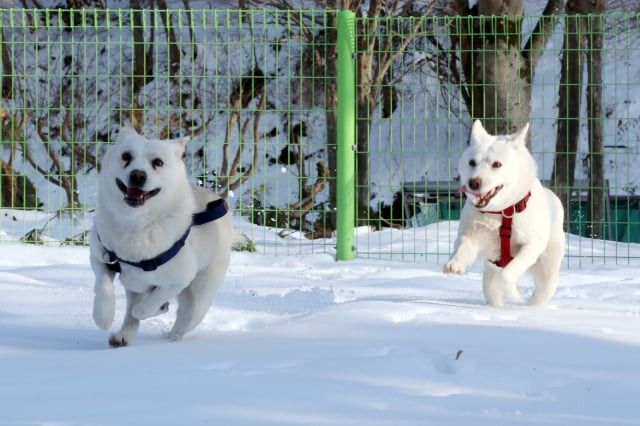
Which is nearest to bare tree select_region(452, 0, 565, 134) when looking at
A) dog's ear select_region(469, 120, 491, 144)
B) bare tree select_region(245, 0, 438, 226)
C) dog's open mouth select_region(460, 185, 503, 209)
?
bare tree select_region(245, 0, 438, 226)

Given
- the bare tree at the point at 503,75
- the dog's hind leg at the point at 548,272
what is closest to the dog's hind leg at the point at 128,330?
the dog's hind leg at the point at 548,272

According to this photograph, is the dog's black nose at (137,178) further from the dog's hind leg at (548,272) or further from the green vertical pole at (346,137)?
the green vertical pole at (346,137)

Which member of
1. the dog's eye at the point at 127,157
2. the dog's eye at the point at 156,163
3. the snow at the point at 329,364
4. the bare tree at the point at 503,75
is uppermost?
the bare tree at the point at 503,75

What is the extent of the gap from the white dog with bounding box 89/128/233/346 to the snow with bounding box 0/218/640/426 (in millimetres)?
208

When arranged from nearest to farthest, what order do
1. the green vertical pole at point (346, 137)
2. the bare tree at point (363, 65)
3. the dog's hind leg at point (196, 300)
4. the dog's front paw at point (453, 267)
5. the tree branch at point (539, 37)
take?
the dog's hind leg at point (196, 300) < the dog's front paw at point (453, 267) < the green vertical pole at point (346, 137) < the tree branch at point (539, 37) < the bare tree at point (363, 65)

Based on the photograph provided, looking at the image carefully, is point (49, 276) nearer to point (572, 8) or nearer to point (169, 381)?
point (169, 381)

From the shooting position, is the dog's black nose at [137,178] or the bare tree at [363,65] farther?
the bare tree at [363,65]

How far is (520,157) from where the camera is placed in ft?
14.4

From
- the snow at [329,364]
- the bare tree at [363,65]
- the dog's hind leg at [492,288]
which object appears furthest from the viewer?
the bare tree at [363,65]

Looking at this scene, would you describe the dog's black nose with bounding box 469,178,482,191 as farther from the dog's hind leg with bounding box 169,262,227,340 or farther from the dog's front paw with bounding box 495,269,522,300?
the dog's hind leg with bounding box 169,262,227,340

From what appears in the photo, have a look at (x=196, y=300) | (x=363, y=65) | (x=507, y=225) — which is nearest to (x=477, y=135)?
(x=507, y=225)

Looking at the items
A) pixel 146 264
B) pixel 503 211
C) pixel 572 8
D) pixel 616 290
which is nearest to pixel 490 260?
pixel 503 211

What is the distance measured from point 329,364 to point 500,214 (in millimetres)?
1815

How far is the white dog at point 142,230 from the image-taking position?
347 cm
